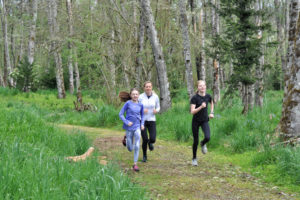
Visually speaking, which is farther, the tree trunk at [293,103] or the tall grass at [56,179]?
the tree trunk at [293,103]

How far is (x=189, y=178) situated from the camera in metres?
5.68

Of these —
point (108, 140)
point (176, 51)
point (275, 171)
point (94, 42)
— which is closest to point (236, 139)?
point (275, 171)

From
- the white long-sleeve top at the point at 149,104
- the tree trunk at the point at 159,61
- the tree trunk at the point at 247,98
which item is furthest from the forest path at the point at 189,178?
the tree trunk at the point at 159,61

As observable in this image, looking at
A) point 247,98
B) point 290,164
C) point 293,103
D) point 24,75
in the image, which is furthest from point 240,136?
point 24,75

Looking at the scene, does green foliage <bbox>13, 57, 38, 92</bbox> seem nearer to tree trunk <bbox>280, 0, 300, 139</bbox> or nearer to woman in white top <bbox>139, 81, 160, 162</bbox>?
woman in white top <bbox>139, 81, 160, 162</bbox>

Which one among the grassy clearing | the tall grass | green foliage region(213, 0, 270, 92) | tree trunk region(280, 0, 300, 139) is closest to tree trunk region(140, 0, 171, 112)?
the grassy clearing

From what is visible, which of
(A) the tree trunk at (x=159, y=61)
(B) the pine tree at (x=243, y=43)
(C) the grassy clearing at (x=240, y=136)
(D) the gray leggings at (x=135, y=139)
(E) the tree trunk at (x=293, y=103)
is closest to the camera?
(C) the grassy clearing at (x=240, y=136)

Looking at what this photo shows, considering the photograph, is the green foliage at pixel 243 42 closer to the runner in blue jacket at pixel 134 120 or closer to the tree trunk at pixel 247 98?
the tree trunk at pixel 247 98

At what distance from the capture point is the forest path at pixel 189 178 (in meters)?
4.84

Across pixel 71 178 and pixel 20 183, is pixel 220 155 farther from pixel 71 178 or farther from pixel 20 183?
pixel 20 183

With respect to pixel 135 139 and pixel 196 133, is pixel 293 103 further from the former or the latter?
pixel 135 139

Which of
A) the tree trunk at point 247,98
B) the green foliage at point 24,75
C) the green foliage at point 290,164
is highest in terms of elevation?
the green foliage at point 24,75

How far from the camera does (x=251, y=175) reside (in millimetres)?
6035

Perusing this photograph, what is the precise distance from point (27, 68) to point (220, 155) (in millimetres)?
13966
